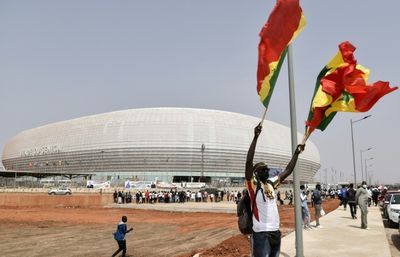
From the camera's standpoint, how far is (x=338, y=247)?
11.7m

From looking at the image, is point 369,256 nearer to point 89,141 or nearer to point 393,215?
point 393,215

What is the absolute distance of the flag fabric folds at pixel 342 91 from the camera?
6121 millimetres

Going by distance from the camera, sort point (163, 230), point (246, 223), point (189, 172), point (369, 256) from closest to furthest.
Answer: point (246, 223) → point (369, 256) → point (163, 230) → point (189, 172)

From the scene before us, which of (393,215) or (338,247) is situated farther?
(393,215)

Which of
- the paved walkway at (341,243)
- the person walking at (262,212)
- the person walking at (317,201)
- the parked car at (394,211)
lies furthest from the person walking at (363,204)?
the person walking at (262,212)

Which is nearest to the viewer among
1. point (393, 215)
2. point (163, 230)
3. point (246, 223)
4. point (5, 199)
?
point (246, 223)

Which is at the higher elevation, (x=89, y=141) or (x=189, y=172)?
(x=89, y=141)

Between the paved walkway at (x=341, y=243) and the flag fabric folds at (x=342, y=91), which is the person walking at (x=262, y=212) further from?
the paved walkway at (x=341, y=243)

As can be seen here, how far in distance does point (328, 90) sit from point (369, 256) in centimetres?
583

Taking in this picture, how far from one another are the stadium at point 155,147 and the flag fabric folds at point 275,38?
99.8 metres

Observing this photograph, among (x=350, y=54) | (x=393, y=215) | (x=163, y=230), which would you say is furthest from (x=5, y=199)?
(x=350, y=54)

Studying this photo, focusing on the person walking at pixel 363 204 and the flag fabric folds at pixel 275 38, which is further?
the person walking at pixel 363 204

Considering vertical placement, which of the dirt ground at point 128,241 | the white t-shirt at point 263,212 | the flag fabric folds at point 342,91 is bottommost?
the dirt ground at point 128,241

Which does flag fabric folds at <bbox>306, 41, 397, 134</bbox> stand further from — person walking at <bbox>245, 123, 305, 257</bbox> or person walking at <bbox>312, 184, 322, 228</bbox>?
person walking at <bbox>312, 184, 322, 228</bbox>
